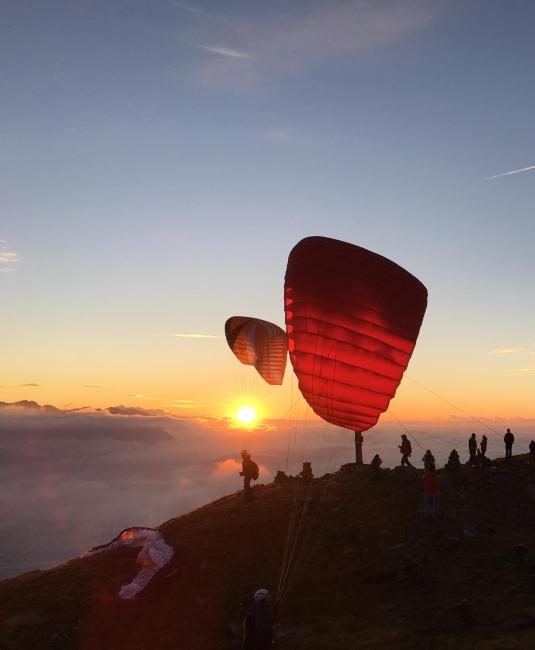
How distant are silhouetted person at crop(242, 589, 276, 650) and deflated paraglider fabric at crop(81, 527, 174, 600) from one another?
32.9ft

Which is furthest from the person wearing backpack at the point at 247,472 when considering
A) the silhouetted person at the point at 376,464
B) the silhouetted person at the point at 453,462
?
the silhouetted person at the point at 453,462

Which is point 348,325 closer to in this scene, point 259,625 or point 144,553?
point 259,625

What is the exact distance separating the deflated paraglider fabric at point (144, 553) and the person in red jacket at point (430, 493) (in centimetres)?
1033

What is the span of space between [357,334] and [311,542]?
10.1 metres

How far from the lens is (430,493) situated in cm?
2362

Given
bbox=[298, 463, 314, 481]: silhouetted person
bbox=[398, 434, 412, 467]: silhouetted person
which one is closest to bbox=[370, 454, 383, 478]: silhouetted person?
bbox=[398, 434, 412, 467]: silhouetted person

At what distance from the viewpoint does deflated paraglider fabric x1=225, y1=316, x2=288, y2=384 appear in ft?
117

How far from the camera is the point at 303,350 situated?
17266 mm

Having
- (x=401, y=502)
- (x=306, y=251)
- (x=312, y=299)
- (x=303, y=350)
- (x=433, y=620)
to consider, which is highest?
(x=306, y=251)

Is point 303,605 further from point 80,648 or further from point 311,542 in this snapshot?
point 80,648

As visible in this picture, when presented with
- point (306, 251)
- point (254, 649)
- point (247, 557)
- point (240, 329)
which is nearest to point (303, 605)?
point (247, 557)

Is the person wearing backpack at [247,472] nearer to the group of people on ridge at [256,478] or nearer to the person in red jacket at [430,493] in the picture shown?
the group of people on ridge at [256,478]

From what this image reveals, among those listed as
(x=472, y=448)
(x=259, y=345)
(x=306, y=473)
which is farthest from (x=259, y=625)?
A: (x=259, y=345)

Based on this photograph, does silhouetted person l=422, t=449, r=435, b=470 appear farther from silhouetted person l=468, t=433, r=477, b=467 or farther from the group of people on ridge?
silhouetted person l=468, t=433, r=477, b=467
